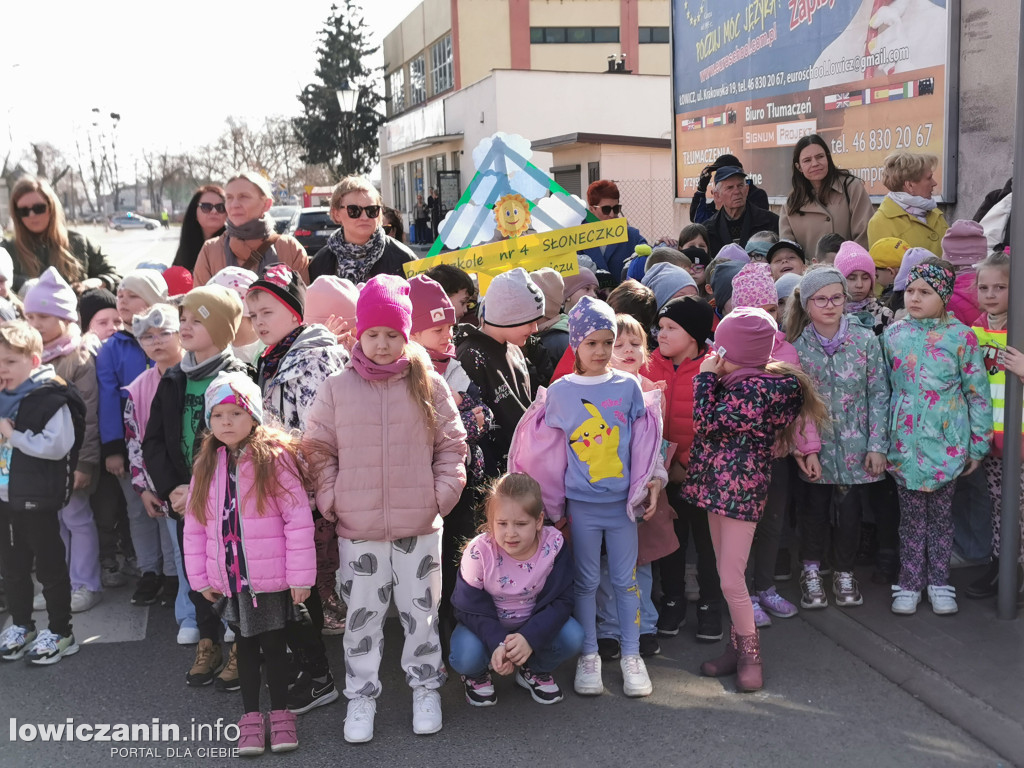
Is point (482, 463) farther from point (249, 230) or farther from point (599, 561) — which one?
point (249, 230)

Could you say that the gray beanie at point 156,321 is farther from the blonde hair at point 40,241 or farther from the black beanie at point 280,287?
the blonde hair at point 40,241

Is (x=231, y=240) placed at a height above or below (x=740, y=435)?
above

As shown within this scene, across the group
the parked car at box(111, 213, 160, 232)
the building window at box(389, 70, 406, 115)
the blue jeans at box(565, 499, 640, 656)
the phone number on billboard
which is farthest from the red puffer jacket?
the parked car at box(111, 213, 160, 232)

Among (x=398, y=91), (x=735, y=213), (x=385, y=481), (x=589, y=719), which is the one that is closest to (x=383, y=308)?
(x=385, y=481)

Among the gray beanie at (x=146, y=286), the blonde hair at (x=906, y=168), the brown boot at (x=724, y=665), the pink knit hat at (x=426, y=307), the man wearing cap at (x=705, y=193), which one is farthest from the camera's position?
the man wearing cap at (x=705, y=193)

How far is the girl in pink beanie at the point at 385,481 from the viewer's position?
3830mm

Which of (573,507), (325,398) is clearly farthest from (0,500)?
(573,507)

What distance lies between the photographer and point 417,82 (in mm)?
47188

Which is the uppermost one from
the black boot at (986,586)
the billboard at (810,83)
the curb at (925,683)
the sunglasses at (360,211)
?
the billboard at (810,83)

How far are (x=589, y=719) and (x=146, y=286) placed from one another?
3.50m

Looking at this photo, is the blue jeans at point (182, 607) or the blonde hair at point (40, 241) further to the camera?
the blonde hair at point (40, 241)

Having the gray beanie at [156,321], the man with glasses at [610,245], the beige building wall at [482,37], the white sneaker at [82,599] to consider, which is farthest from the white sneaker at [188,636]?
the beige building wall at [482,37]

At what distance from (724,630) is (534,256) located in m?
2.71

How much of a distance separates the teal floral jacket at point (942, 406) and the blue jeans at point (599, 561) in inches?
61.7
